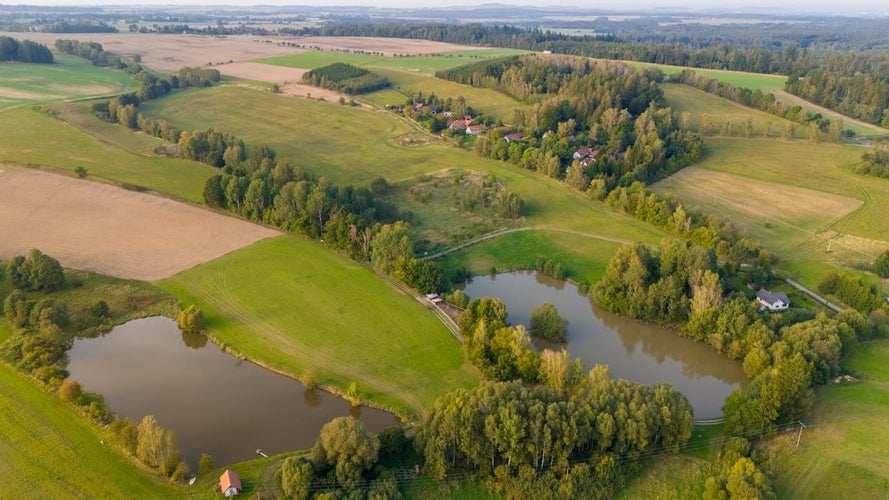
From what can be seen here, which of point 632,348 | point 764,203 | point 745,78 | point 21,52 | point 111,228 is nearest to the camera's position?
point 632,348

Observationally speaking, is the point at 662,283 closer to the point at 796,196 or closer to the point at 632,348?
the point at 632,348

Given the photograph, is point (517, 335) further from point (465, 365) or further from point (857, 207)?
point (857, 207)

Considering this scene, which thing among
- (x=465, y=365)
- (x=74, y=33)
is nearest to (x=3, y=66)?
(x=74, y=33)

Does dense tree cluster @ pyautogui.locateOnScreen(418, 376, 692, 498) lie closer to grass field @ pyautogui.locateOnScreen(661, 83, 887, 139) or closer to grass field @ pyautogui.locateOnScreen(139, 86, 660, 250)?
grass field @ pyautogui.locateOnScreen(139, 86, 660, 250)

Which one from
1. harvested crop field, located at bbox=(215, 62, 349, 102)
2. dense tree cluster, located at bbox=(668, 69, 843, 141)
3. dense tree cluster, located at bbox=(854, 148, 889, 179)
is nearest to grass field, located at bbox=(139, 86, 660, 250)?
harvested crop field, located at bbox=(215, 62, 349, 102)

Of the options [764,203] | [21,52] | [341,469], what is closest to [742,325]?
[341,469]

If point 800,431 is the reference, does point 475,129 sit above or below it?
above
